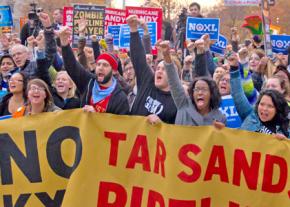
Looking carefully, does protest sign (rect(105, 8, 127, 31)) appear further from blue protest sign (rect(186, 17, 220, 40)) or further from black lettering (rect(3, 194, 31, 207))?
black lettering (rect(3, 194, 31, 207))

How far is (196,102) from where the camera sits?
570 cm

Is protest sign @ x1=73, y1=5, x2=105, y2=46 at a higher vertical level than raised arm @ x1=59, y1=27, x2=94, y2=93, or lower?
higher

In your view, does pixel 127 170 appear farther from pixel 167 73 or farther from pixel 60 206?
pixel 167 73

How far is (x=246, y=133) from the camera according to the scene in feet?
17.0

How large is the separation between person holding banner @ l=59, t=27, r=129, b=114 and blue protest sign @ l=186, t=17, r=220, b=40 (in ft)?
13.1

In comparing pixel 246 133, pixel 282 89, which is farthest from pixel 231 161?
pixel 282 89

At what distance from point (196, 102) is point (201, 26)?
4.86m

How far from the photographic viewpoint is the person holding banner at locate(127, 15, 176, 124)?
5.99 metres

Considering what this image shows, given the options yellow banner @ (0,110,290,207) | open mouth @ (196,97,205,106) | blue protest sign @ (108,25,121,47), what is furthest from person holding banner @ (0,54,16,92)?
blue protest sign @ (108,25,121,47)

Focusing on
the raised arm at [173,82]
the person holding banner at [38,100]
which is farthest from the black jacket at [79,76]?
the raised arm at [173,82]

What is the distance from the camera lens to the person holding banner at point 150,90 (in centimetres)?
599

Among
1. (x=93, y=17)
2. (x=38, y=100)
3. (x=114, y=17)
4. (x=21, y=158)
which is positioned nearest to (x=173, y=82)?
(x=38, y=100)

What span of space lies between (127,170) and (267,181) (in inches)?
39.7

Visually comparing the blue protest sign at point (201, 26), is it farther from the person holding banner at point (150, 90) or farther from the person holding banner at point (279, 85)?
the person holding banner at point (150, 90)
